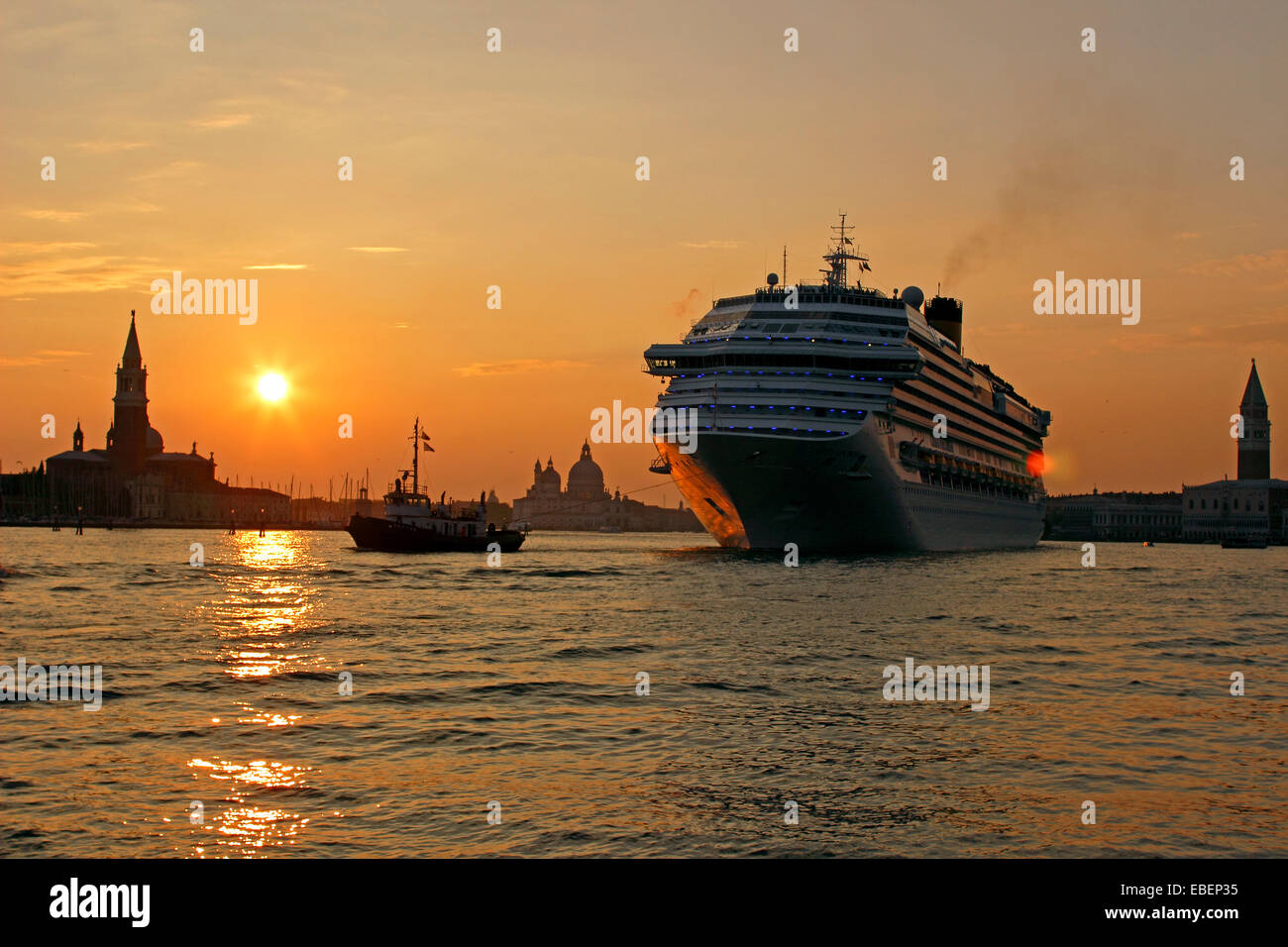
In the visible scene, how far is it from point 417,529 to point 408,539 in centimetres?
119

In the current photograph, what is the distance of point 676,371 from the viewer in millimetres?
76562

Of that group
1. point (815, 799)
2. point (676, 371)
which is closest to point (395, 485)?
point (676, 371)

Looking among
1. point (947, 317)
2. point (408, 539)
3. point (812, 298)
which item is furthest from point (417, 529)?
point (947, 317)

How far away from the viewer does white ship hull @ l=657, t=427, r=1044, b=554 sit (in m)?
68.0

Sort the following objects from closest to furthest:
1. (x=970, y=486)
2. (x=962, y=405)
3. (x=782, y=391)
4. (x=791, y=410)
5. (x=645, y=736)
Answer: (x=645, y=736), (x=791, y=410), (x=782, y=391), (x=962, y=405), (x=970, y=486)

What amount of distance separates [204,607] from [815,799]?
125ft

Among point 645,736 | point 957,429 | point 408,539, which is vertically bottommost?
point 645,736

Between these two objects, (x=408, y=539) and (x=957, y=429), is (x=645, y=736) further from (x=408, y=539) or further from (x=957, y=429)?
(x=408, y=539)

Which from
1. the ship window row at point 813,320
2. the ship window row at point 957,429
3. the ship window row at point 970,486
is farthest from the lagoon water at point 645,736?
the ship window row at point 970,486

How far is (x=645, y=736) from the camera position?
783 inches

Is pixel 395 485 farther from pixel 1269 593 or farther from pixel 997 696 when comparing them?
pixel 997 696

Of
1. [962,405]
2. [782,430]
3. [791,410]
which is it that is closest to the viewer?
[782,430]

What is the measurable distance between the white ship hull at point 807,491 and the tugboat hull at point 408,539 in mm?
34412

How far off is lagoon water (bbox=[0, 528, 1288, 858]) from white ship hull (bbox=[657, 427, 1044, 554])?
78.2ft
